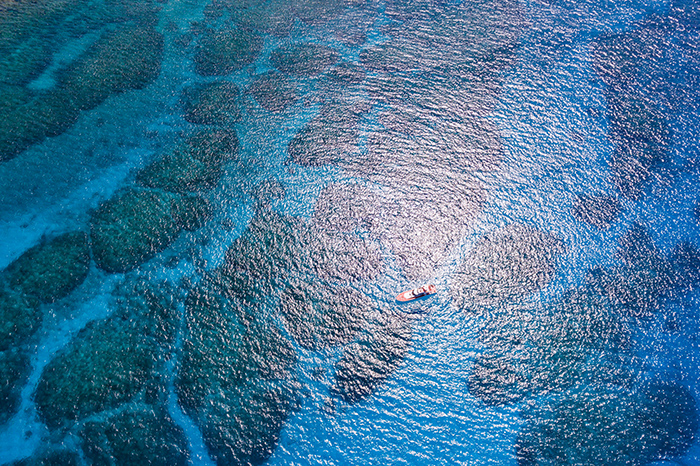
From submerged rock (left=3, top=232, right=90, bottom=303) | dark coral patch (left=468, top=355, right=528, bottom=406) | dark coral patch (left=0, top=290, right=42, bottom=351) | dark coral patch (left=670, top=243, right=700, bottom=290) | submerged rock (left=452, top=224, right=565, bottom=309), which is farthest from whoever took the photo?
dark coral patch (left=670, top=243, right=700, bottom=290)

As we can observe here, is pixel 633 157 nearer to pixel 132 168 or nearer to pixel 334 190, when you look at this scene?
pixel 334 190

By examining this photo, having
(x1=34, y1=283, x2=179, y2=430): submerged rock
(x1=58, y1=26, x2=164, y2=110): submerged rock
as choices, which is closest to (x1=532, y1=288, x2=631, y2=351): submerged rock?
(x1=34, y1=283, x2=179, y2=430): submerged rock

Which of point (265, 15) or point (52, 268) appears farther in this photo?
point (265, 15)

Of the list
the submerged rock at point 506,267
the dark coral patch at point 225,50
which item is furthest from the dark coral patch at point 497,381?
the dark coral patch at point 225,50

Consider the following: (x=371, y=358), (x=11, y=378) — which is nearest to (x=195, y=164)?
(x=11, y=378)

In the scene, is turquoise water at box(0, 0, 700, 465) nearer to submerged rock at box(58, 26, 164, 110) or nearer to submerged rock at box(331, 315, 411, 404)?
submerged rock at box(331, 315, 411, 404)

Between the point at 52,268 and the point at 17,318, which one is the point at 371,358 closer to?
the point at 52,268

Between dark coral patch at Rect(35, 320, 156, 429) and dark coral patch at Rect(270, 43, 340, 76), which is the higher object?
dark coral patch at Rect(270, 43, 340, 76)
